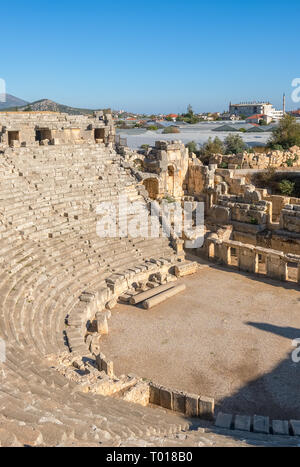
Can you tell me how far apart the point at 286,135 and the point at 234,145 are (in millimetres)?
4224

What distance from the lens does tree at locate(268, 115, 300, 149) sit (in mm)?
34750

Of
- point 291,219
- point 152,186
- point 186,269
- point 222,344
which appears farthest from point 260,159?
point 222,344

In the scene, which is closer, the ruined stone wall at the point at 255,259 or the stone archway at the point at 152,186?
the ruined stone wall at the point at 255,259

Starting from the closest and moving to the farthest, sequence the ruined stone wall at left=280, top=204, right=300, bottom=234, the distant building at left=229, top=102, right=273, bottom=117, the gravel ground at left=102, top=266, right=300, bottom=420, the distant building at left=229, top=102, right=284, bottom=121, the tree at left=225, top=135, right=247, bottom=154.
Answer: the gravel ground at left=102, top=266, right=300, bottom=420, the ruined stone wall at left=280, top=204, right=300, bottom=234, the tree at left=225, top=135, right=247, bottom=154, the distant building at left=229, top=102, right=284, bottom=121, the distant building at left=229, top=102, right=273, bottom=117

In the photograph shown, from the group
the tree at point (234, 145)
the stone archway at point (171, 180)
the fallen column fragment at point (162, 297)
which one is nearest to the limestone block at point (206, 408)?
the fallen column fragment at point (162, 297)

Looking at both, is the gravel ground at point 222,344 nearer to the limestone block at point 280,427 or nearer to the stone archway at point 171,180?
the limestone block at point 280,427

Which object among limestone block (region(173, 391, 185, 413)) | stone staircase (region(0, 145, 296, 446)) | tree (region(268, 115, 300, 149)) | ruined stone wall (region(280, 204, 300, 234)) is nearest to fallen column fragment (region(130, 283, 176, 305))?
stone staircase (region(0, 145, 296, 446))

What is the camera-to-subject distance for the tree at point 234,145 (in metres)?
35.4

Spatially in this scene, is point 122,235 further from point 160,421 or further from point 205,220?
point 160,421

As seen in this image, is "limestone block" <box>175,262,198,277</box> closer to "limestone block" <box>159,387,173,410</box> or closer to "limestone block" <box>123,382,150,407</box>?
"limestone block" <box>123,382,150,407</box>

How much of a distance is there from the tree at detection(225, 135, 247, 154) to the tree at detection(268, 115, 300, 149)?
234cm

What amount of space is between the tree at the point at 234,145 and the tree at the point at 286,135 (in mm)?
2339

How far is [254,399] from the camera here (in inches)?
351
